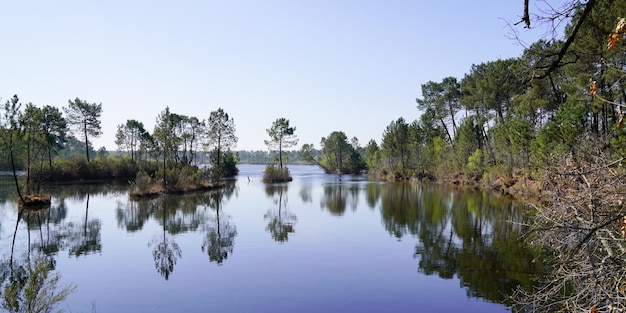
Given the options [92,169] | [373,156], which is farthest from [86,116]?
[373,156]

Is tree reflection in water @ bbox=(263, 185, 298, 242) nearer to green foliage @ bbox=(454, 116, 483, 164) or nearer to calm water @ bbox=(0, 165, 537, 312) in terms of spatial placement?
calm water @ bbox=(0, 165, 537, 312)

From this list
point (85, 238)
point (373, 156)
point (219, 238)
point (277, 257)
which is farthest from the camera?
point (373, 156)

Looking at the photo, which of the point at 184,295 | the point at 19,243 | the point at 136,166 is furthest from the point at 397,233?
the point at 136,166

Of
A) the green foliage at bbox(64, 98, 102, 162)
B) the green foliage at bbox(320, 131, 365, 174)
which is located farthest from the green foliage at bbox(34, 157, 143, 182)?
the green foliage at bbox(320, 131, 365, 174)

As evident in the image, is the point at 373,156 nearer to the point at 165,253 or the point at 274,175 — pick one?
the point at 274,175

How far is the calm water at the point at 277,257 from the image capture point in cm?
1144

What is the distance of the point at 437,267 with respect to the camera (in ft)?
48.3

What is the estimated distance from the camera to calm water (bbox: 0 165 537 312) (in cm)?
1144

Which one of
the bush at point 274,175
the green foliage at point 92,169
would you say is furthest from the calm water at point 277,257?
the bush at point 274,175

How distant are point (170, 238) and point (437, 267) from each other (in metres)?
11.9

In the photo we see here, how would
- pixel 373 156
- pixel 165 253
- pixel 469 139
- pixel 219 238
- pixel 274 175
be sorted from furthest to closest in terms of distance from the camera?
pixel 373 156 < pixel 274 175 < pixel 469 139 < pixel 219 238 < pixel 165 253

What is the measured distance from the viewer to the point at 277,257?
16.2 meters

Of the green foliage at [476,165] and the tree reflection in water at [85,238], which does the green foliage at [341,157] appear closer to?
the green foliage at [476,165]

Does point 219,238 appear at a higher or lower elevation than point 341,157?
lower
